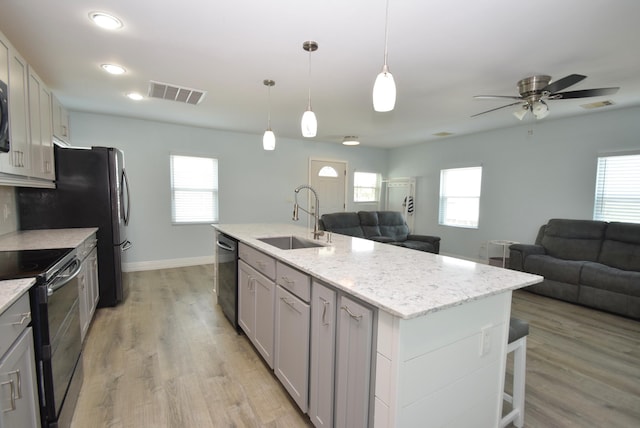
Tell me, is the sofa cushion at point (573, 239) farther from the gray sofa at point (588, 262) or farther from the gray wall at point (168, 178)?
the gray wall at point (168, 178)

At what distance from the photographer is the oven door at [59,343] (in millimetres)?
1393

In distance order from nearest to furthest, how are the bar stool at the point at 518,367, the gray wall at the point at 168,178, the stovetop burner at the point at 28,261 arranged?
the stovetop burner at the point at 28,261 < the bar stool at the point at 518,367 < the gray wall at the point at 168,178


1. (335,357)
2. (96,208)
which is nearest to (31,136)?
(96,208)

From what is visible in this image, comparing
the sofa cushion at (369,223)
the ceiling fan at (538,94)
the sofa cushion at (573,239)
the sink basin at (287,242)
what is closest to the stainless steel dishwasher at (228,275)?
the sink basin at (287,242)

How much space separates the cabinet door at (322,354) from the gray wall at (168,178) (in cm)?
348

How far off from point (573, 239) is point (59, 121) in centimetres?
664

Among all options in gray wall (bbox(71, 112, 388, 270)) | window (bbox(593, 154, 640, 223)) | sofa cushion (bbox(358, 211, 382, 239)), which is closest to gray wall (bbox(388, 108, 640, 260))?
window (bbox(593, 154, 640, 223))

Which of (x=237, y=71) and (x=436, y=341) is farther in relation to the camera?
(x=237, y=71)

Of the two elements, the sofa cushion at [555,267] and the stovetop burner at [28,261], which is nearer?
the stovetop burner at [28,261]

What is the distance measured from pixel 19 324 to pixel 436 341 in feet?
5.56

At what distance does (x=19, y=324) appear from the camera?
1218 millimetres

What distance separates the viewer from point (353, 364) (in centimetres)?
130

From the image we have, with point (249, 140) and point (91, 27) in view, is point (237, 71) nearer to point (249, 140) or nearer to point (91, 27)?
point (91, 27)

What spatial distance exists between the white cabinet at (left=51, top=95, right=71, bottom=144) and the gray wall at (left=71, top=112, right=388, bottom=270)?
892mm
